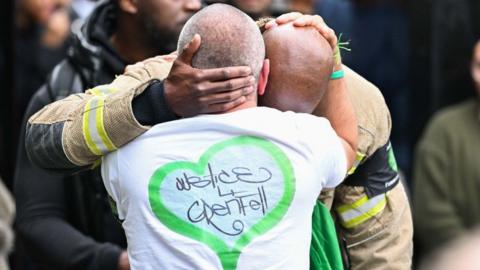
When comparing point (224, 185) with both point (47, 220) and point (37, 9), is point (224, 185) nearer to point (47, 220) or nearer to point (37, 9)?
point (47, 220)

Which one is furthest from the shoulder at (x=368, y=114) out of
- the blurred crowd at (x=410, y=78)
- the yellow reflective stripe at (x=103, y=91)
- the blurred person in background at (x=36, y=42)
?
the blurred person in background at (x=36, y=42)

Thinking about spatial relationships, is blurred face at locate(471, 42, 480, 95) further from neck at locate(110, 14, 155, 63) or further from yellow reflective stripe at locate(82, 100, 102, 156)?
yellow reflective stripe at locate(82, 100, 102, 156)

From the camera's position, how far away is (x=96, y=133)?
279cm

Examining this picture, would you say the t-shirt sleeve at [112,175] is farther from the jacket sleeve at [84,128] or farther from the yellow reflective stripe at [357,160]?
the yellow reflective stripe at [357,160]

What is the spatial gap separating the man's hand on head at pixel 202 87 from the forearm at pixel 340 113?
0.26m

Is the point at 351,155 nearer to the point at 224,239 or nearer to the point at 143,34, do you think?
the point at 224,239

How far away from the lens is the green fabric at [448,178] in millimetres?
5891

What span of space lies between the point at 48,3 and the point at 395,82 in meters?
2.11

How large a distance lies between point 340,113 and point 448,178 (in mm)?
3177

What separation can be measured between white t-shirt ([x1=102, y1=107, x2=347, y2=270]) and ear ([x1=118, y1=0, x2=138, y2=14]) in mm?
1393

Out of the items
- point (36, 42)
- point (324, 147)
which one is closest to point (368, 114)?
point (324, 147)

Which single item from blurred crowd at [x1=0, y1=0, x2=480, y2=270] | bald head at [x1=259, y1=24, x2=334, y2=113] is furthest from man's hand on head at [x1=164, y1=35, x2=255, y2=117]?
blurred crowd at [x1=0, y1=0, x2=480, y2=270]

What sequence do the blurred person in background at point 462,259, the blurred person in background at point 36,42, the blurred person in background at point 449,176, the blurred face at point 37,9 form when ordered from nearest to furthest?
1. the blurred person in background at point 462,259
2. the blurred person in background at point 449,176
3. the blurred person in background at point 36,42
4. the blurred face at point 37,9

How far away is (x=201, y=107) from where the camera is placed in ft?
8.89
